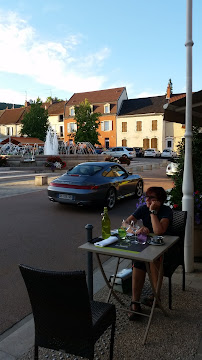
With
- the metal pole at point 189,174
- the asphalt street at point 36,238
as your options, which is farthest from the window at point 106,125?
the metal pole at point 189,174

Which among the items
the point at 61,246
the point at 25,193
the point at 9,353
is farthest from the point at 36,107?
the point at 9,353

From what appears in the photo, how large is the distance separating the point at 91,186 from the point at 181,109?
4463mm

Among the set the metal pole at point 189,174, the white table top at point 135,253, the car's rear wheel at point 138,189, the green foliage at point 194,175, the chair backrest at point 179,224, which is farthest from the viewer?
the car's rear wheel at point 138,189

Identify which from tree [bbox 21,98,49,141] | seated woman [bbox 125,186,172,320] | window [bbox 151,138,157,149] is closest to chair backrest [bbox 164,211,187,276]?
seated woman [bbox 125,186,172,320]

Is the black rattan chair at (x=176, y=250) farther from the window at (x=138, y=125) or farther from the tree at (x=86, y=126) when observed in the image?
the window at (x=138, y=125)

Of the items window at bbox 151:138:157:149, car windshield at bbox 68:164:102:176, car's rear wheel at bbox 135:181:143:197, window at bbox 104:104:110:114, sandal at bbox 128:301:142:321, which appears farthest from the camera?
window at bbox 104:104:110:114

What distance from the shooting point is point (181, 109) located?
5.74m

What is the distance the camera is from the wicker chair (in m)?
2.23

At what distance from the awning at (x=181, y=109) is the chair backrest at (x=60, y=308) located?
3.90 metres

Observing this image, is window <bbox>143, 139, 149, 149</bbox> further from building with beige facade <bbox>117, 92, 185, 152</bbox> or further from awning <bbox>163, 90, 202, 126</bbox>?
awning <bbox>163, 90, 202, 126</bbox>

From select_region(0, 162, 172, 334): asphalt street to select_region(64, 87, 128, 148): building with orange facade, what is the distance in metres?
48.9

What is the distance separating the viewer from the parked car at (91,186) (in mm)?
9570

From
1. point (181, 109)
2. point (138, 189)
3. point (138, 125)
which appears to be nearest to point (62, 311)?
point (181, 109)

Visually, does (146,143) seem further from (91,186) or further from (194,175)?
(194,175)
